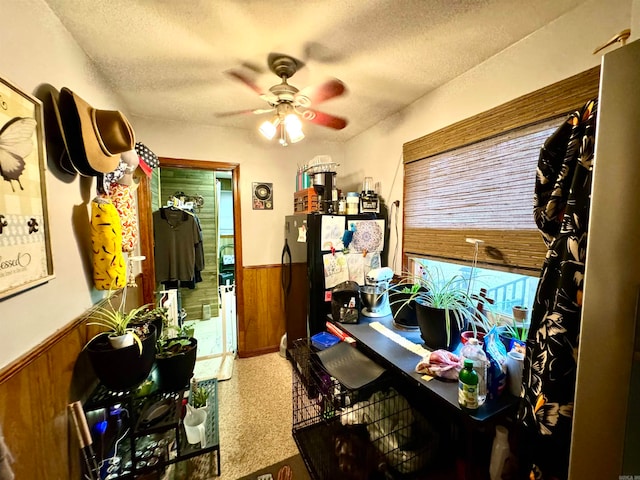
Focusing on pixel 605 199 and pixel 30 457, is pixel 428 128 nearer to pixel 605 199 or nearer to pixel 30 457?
pixel 605 199

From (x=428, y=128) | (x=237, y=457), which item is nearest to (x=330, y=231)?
(x=428, y=128)

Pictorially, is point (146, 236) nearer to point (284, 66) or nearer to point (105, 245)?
point (105, 245)

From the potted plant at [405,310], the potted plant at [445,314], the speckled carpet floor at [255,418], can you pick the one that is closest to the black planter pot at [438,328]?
the potted plant at [445,314]

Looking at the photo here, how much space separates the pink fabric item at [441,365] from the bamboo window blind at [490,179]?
0.62 meters

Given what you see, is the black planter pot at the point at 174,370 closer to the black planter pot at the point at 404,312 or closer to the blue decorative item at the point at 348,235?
the black planter pot at the point at 404,312

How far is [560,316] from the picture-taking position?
2.53 ft

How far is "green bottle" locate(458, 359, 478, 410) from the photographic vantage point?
39.6 inches

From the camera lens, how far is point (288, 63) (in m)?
1.57

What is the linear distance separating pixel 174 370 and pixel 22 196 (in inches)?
42.8

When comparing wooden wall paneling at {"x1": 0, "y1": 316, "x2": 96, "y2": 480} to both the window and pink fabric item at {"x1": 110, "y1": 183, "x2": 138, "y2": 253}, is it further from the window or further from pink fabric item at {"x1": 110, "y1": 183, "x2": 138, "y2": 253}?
the window

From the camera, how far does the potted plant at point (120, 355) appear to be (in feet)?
3.82

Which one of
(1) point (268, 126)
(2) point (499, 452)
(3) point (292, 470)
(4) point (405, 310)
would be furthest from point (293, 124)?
(3) point (292, 470)

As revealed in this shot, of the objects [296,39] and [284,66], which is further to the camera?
[284,66]

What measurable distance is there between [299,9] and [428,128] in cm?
124
